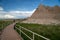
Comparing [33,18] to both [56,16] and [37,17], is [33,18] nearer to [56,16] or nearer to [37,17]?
A: [37,17]

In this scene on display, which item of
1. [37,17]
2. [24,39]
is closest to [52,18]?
[37,17]

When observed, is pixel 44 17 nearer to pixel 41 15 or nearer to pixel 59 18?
pixel 41 15

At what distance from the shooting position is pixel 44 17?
137 meters

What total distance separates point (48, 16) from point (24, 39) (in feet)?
417

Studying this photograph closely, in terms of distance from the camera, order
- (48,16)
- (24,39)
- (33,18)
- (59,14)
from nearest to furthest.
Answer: (24,39)
(33,18)
(48,16)
(59,14)

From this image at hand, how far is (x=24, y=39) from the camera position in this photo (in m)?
14.1

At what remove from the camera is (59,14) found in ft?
490

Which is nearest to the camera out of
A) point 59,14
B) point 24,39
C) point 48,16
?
point 24,39

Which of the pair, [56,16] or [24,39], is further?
[56,16]

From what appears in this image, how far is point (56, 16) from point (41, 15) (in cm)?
1662

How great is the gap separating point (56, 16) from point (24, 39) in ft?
442

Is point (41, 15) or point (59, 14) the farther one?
point (59, 14)

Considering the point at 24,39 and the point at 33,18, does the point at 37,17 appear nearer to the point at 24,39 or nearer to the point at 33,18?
the point at 33,18

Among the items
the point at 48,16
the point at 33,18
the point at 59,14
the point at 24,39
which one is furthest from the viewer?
the point at 59,14
